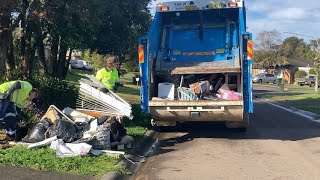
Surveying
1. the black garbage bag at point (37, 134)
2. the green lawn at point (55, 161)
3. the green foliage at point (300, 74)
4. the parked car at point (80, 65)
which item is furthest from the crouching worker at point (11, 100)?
the green foliage at point (300, 74)

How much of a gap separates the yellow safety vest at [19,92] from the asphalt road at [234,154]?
2.60 m

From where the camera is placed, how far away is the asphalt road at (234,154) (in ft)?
22.4

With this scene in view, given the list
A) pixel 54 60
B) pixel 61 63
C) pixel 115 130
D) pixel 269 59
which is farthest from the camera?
pixel 269 59

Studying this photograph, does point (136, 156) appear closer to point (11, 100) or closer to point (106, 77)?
point (11, 100)

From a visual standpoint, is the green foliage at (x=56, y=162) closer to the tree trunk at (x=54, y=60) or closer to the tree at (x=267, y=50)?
the tree trunk at (x=54, y=60)

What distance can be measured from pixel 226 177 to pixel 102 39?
782 centimetres

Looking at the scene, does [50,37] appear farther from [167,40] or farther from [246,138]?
[246,138]

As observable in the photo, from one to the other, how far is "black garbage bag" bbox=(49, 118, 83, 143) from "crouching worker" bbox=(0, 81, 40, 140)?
0.82 m

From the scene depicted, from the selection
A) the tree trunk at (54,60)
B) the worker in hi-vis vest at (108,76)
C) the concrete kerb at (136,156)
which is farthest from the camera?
the tree trunk at (54,60)

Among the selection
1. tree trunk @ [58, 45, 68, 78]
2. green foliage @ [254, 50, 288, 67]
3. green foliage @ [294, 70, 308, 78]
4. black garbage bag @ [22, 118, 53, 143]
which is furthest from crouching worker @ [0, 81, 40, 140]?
green foliage @ [254, 50, 288, 67]

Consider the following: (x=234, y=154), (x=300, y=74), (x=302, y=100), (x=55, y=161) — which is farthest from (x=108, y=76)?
(x=300, y=74)

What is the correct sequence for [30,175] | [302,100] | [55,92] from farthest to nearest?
[302,100] < [55,92] < [30,175]

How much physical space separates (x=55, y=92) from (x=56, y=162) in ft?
15.9

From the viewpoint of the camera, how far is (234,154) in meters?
8.35
